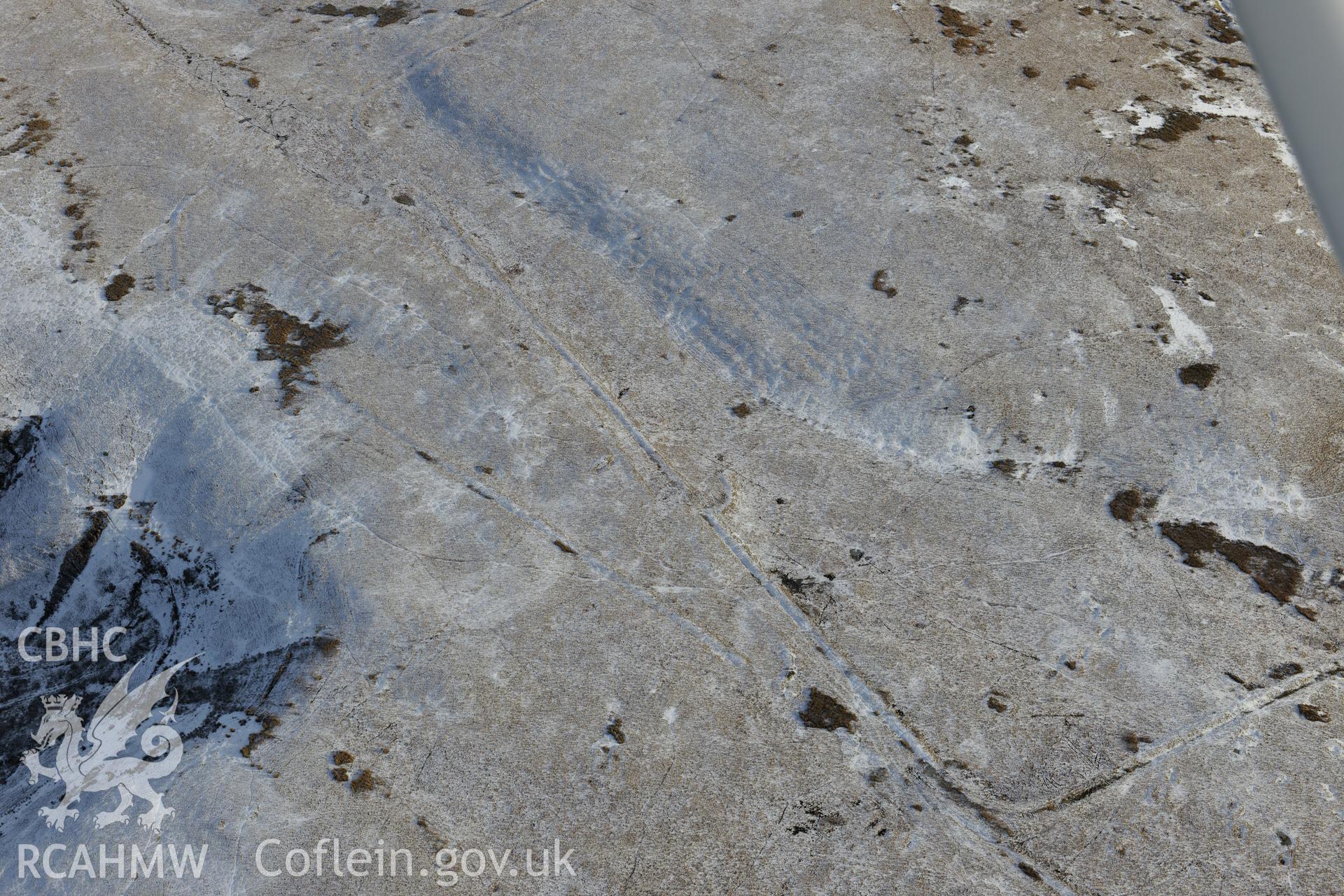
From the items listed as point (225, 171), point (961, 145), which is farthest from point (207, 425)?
point (961, 145)

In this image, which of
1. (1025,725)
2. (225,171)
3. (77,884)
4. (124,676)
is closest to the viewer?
(77,884)

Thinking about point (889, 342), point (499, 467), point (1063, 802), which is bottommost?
point (1063, 802)

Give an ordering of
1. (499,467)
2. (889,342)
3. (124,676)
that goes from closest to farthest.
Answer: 1. (124,676)
2. (499,467)
3. (889,342)

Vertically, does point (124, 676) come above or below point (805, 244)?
below

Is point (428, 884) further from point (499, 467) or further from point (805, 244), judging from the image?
point (805, 244)

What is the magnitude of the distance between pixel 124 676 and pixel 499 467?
1793mm

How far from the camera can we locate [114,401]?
14.6 feet
